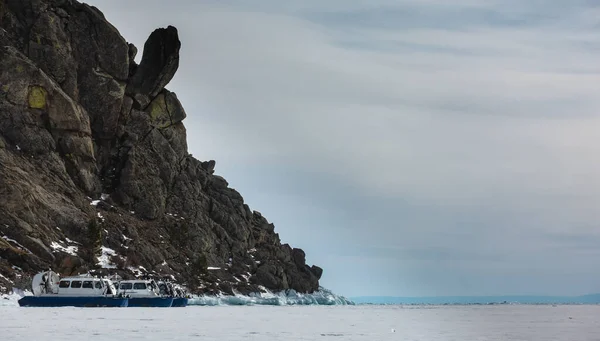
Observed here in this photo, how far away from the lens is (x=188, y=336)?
57.0 m

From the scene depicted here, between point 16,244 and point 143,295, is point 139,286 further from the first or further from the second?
point 16,244

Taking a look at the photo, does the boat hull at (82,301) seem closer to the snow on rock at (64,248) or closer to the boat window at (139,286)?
the boat window at (139,286)

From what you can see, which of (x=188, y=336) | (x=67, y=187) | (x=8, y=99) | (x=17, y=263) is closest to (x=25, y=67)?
(x=8, y=99)

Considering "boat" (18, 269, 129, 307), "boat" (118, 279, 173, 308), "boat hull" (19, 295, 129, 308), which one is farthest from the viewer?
"boat" (118, 279, 173, 308)

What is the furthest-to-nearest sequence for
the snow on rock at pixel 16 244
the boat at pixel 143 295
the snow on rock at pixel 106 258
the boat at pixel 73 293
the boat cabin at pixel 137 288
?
the snow on rock at pixel 106 258 < the snow on rock at pixel 16 244 < the boat cabin at pixel 137 288 < the boat at pixel 143 295 < the boat at pixel 73 293

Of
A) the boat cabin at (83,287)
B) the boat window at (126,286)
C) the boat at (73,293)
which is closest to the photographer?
the boat at (73,293)

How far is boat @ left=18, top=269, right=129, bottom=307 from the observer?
12119 cm

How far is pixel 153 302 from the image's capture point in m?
134

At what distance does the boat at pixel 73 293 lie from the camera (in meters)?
121

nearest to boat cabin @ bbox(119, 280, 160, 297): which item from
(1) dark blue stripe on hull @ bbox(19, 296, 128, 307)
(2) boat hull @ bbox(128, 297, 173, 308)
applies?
(2) boat hull @ bbox(128, 297, 173, 308)

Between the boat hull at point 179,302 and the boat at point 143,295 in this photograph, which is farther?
the boat hull at point 179,302

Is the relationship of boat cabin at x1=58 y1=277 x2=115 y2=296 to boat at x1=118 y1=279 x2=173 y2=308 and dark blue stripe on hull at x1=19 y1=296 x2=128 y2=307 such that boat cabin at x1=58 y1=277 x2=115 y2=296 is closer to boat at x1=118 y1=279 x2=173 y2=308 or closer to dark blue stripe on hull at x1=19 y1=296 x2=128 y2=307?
dark blue stripe on hull at x1=19 y1=296 x2=128 y2=307

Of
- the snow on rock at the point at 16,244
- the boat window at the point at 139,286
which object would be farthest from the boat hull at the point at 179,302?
the snow on rock at the point at 16,244

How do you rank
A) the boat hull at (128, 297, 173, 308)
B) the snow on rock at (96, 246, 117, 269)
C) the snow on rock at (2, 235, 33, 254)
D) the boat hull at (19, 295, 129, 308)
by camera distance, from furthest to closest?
1. the snow on rock at (96, 246, 117, 269)
2. the snow on rock at (2, 235, 33, 254)
3. the boat hull at (128, 297, 173, 308)
4. the boat hull at (19, 295, 129, 308)
